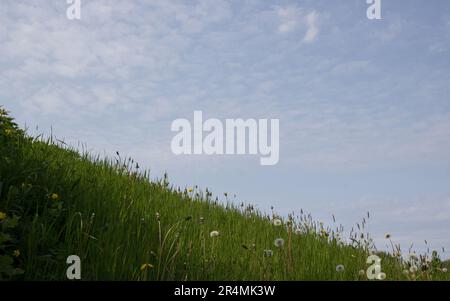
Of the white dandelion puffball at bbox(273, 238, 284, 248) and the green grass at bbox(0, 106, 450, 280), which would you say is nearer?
the green grass at bbox(0, 106, 450, 280)

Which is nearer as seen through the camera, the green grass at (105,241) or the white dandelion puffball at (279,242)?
the green grass at (105,241)
